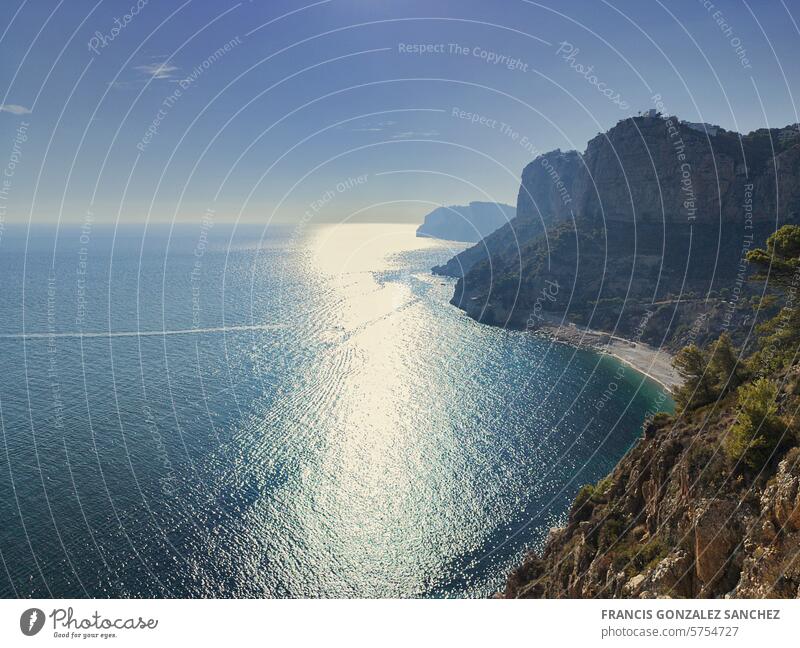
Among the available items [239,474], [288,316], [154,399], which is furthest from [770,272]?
[288,316]

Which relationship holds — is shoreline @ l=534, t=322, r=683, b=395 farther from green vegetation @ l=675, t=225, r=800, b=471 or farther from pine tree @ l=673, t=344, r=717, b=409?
green vegetation @ l=675, t=225, r=800, b=471

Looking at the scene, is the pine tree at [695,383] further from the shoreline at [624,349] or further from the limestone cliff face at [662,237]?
the limestone cliff face at [662,237]

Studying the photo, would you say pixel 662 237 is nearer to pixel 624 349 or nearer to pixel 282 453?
pixel 624 349

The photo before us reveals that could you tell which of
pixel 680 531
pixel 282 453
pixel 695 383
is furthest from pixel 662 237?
pixel 680 531

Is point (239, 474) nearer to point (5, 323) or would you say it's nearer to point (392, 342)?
point (392, 342)

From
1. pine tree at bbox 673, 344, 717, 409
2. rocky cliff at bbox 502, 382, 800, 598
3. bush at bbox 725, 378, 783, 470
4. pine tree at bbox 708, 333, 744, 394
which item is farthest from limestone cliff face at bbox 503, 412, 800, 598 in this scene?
pine tree at bbox 708, 333, 744, 394

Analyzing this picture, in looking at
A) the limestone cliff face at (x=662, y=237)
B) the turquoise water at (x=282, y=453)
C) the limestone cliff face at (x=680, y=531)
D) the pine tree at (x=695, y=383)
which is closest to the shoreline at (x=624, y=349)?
the turquoise water at (x=282, y=453)
